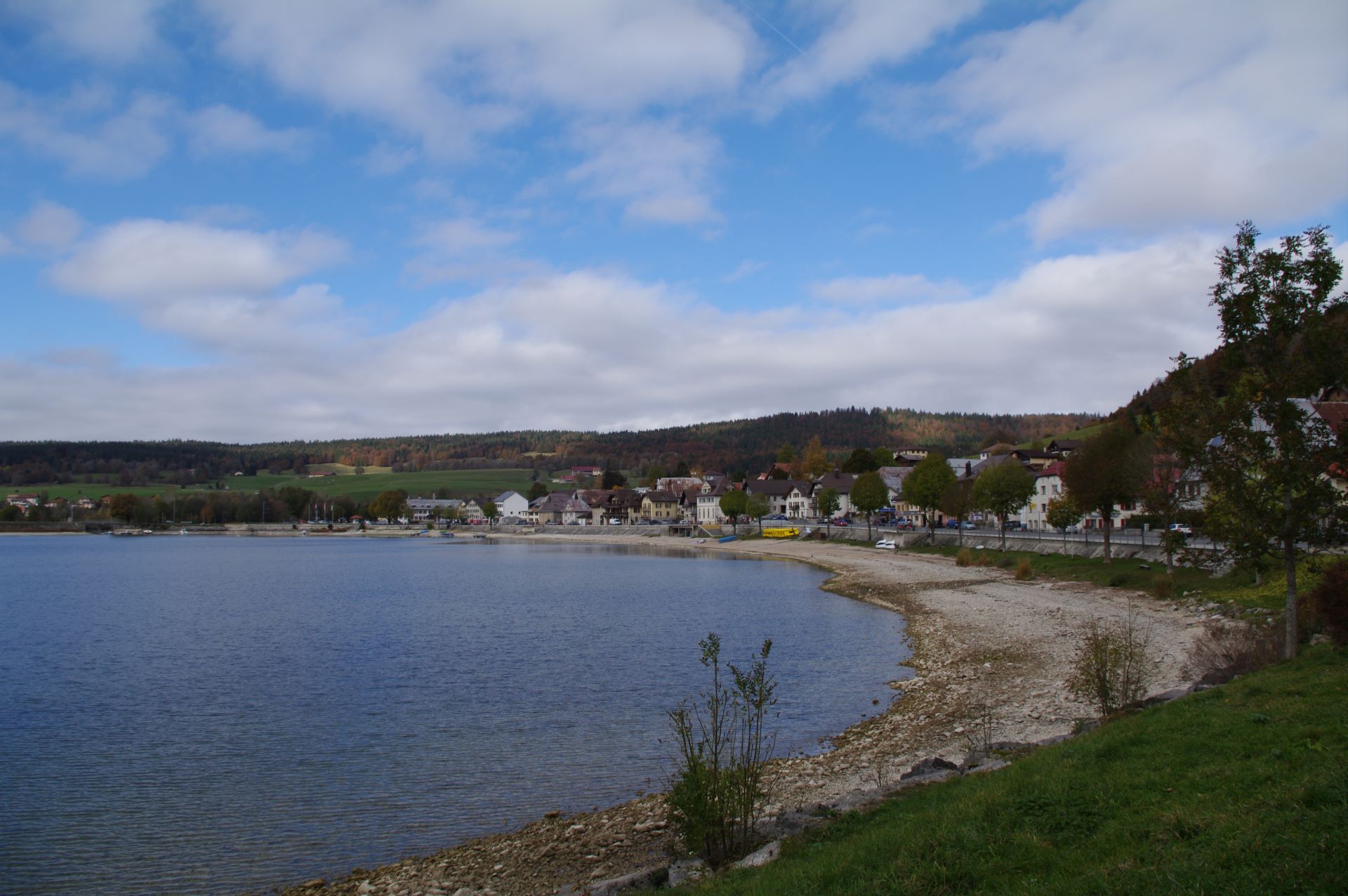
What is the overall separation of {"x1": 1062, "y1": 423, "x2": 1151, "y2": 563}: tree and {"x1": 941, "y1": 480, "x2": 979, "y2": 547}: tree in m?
18.7

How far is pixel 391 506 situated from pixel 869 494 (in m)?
139

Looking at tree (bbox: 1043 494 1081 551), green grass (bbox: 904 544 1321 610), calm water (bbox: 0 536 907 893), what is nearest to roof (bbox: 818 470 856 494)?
green grass (bbox: 904 544 1321 610)

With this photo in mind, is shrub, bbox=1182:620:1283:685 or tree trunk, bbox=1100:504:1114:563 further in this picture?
tree trunk, bbox=1100:504:1114:563

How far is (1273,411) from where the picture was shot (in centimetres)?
1404

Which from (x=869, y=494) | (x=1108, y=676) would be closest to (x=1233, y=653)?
A: (x=1108, y=676)

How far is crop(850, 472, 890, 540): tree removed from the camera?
3297 inches

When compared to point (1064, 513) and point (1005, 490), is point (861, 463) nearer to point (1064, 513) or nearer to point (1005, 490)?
point (1005, 490)

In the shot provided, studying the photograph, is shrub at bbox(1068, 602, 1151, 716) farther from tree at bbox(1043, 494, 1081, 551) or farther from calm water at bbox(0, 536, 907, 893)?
tree at bbox(1043, 494, 1081, 551)

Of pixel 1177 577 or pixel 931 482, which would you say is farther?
pixel 931 482

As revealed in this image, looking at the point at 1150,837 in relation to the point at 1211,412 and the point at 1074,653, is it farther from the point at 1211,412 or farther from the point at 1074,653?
the point at 1074,653

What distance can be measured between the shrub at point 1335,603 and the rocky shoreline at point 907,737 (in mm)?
4275

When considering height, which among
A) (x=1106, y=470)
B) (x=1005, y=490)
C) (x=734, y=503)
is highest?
(x=1106, y=470)

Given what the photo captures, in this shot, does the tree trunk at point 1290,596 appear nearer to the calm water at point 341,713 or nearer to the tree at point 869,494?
the calm water at point 341,713

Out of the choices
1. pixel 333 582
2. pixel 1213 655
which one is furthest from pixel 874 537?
pixel 1213 655
